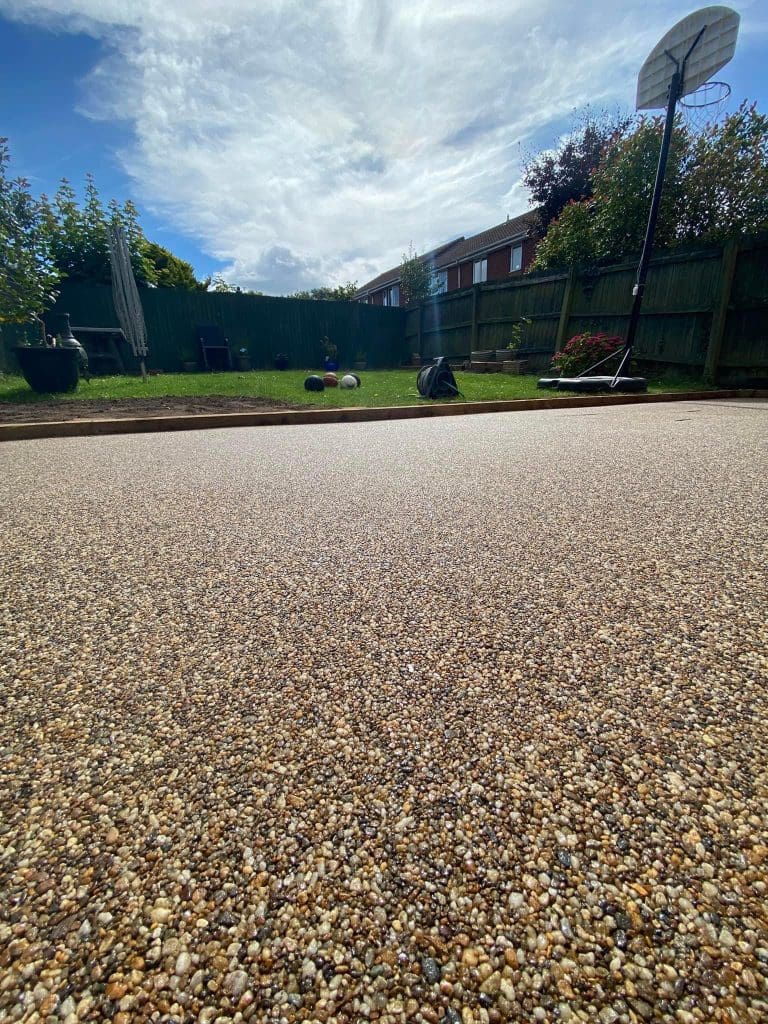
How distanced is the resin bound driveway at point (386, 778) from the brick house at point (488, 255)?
59.1 feet

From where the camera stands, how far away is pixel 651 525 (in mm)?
1560

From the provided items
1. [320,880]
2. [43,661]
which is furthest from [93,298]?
[320,880]

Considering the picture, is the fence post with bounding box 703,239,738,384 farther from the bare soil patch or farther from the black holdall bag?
the bare soil patch

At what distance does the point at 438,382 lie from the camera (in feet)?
19.5

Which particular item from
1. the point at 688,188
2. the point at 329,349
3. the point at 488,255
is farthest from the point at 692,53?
the point at 488,255

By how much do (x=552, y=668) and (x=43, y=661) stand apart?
981mm

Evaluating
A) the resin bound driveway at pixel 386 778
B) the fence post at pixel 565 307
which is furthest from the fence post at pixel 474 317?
the resin bound driveway at pixel 386 778

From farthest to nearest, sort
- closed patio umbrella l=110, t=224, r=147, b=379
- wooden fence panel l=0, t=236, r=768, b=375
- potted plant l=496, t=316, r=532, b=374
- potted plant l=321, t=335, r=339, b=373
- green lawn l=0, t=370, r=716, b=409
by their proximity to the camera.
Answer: potted plant l=321, t=335, r=339, b=373
potted plant l=496, t=316, r=532, b=374
closed patio umbrella l=110, t=224, r=147, b=379
wooden fence panel l=0, t=236, r=768, b=375
green lawn l=0, t=370, r=716, b=409

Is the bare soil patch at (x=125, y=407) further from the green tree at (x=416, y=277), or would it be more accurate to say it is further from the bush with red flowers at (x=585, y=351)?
the green tree at (x=416, y=277)

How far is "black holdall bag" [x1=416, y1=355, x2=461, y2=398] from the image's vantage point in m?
5.85

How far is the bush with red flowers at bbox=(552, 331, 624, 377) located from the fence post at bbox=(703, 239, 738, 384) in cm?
125

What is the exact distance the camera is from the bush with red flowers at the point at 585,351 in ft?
24.1

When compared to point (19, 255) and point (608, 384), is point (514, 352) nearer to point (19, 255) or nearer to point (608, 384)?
point (608, 384)

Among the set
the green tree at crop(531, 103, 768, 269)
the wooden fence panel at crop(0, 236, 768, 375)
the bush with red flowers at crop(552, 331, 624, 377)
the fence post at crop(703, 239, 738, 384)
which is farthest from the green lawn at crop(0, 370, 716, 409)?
the green tree at crop(531, 103, 768, 269)
